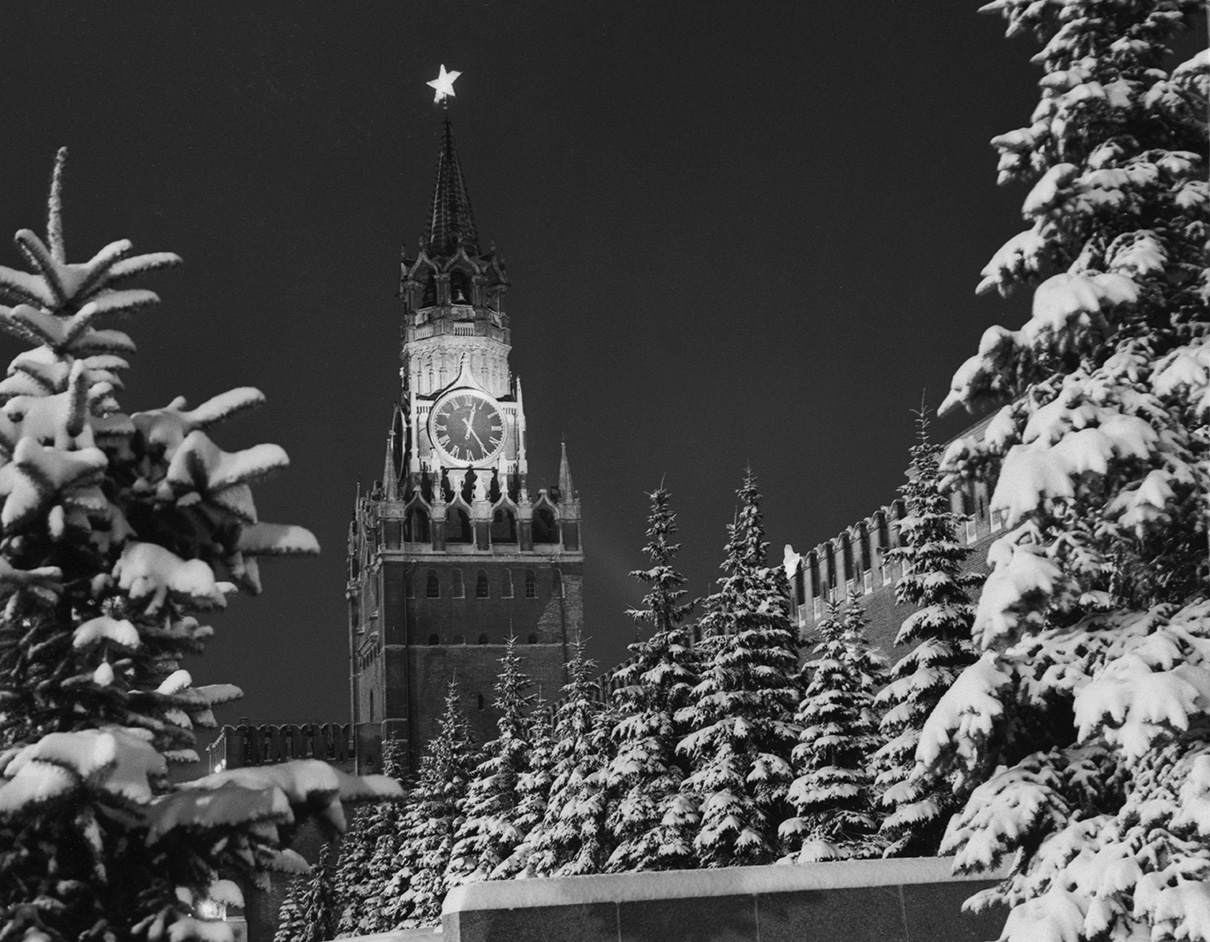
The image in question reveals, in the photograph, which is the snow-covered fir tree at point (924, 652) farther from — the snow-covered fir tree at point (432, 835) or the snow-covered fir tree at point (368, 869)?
the snow-covered fir tree at point (368, 869)

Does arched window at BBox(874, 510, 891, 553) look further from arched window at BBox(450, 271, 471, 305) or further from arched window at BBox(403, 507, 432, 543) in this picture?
arched window at BBox(450, 271, 471, 305)

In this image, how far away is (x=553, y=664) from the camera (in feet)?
295

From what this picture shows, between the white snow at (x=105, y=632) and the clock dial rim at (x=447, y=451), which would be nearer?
the white snow at (x=105, y=632)

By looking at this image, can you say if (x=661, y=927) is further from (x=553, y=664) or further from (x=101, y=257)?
(x=553, y=664)

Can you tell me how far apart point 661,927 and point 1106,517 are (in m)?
5.27

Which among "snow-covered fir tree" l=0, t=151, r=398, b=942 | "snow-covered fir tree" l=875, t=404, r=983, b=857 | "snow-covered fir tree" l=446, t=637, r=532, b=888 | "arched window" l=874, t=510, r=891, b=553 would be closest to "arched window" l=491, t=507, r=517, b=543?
"snow-covered fir tree" l=446, t=637, r=532, b=888

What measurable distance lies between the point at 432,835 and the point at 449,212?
70380 mm

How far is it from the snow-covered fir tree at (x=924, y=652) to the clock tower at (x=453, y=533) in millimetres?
62428

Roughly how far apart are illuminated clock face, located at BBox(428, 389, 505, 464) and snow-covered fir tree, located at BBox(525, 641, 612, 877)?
6483cm

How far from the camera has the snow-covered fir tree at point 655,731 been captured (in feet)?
84.6

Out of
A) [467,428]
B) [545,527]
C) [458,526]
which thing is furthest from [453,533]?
[467,428]

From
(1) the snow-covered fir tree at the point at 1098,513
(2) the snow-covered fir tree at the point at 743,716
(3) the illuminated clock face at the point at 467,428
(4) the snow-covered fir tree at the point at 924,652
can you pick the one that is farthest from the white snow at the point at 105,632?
(3) the illuminated clock face at the point at 467,428

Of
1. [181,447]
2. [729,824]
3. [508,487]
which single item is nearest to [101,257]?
[181,447]

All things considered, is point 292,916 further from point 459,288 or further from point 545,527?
point 459,288
